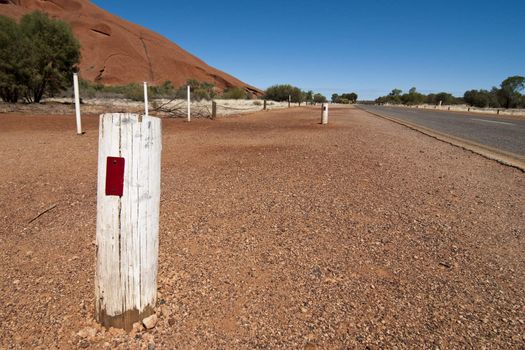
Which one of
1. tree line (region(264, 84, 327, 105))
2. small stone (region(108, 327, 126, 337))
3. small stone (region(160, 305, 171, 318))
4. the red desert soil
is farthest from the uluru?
small stone (region(108, 327, 126, 337))

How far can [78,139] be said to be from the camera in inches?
363

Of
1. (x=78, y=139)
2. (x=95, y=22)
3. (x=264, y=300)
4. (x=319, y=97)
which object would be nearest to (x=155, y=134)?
(x=264, y=300)

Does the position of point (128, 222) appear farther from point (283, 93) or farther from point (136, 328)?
point (283, 93)

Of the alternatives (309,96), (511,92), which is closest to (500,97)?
(511,92)

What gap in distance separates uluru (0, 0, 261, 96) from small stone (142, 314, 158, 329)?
70661 mm

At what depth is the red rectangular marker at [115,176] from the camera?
181cm

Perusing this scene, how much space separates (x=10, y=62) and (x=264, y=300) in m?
21.4

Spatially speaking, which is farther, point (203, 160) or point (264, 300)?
point (203, 160)

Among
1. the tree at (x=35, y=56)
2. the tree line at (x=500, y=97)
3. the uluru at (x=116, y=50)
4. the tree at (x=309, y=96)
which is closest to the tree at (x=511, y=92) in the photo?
the tree line at (x=500, y=97)

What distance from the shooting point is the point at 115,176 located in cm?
182

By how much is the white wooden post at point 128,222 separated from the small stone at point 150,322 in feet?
0.10

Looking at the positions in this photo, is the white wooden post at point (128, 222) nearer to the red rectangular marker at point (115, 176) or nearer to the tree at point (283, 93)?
the red rectangular marker at point (115, 176)

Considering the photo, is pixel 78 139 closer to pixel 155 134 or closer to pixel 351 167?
pixel 351 167

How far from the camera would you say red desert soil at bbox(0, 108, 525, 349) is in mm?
2049
